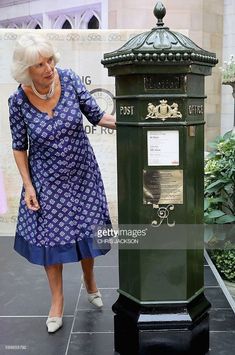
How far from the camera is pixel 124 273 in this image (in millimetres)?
2549

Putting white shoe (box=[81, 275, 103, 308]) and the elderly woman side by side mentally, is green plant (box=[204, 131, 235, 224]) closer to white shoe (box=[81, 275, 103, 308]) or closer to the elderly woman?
white shoe (box=[81, 275, 103, 308])

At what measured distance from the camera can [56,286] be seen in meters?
2.86

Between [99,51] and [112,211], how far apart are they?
1.56 meters

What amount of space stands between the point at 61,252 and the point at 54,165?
0.50 m

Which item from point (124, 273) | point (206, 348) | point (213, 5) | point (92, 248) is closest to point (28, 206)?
point (92, 248)

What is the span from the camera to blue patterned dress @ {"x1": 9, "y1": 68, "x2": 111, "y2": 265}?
2.57 m

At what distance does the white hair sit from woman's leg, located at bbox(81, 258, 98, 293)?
1184 millimetres

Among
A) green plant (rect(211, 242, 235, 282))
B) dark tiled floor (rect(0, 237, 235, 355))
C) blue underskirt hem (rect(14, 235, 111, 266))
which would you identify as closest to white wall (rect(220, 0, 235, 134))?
green plant (rect(211, 242, 235, 282))

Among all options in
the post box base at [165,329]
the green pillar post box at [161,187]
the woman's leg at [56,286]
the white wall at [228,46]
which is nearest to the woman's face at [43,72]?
the green pillar post box at [161,187]

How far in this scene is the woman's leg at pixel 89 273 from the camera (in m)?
3.01

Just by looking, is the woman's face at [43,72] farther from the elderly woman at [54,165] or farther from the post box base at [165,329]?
the post box base at [165,329]

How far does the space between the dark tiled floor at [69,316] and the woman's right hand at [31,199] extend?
2.43ft

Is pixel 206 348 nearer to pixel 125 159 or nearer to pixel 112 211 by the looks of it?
pixel 125 159

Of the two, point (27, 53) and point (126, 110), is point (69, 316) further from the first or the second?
point (27, 53)
